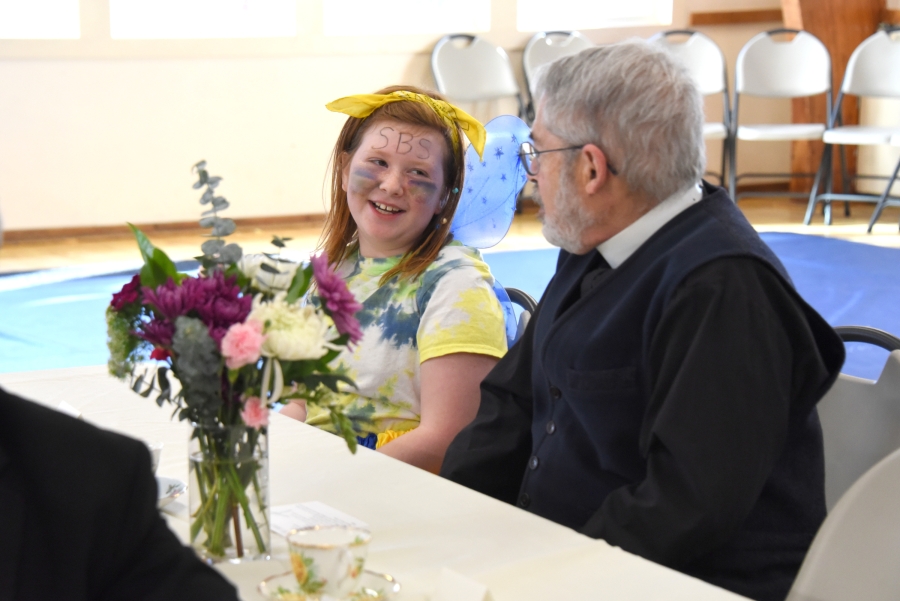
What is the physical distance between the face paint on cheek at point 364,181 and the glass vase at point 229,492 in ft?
3.53

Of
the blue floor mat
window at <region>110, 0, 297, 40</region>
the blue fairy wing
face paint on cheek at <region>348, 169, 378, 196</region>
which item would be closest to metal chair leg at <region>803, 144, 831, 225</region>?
the blue floor mat

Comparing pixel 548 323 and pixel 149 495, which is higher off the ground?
pixel 149 495

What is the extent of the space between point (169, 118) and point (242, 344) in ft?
22.5

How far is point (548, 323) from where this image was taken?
5.97ft

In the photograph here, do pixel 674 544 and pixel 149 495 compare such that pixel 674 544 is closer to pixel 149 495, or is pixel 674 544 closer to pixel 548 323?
pixel 548 323

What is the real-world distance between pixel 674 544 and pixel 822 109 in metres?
8.27

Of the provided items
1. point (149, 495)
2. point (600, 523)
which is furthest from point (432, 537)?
point (149, 495)

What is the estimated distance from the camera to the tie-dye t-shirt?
2037mm

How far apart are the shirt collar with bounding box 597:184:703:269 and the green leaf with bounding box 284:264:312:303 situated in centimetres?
63

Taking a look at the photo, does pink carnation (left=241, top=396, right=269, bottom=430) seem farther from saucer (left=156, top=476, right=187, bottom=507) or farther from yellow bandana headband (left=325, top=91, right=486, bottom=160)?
yellow bandana headband (left=325, top=91, right=486, bottom=160)

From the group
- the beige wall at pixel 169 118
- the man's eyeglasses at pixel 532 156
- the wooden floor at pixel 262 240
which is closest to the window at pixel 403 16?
the beige wall at pixel 169 118

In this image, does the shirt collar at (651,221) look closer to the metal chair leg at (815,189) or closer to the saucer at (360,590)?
the saucer at (360,590)

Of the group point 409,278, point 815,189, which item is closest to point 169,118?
point 815,189

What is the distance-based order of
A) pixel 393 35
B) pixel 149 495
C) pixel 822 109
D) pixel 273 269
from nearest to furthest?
pixel 149 495, pixel 273 269, pixel 393 35, pixel 822 109
